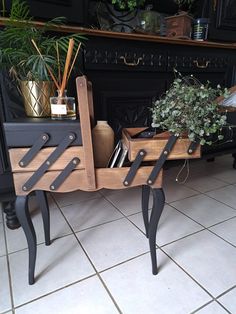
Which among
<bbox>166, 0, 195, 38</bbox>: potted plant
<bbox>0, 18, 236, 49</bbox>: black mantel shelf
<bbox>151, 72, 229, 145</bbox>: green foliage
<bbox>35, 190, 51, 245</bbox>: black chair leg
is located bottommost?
<bbox>35, 190, 51, 245</bbox>: black chair leg

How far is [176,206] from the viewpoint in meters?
1.24

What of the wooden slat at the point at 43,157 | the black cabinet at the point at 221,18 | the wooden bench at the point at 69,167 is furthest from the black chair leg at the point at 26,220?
the black cabinet at the point at 221,18

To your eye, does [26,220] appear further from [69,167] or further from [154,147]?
[154,147]

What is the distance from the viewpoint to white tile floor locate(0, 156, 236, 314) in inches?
27.3

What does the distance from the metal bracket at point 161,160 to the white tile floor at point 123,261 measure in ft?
1.22

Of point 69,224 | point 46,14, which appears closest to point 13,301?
point 69,224

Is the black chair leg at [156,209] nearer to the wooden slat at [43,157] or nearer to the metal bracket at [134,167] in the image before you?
the metal bracket at [134,167]

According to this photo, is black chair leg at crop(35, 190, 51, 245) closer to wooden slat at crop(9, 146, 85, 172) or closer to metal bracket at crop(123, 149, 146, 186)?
wooden slat at crop(9, 146, 85, 172)

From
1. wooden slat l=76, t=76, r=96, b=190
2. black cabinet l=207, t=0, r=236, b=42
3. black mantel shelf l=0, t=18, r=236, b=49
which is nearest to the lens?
wooden slat l=76, t=76, r=96, b=190

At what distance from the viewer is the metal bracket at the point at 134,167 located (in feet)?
2.14

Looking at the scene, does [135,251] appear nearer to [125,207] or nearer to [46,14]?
[125,207]

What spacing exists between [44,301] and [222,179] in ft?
4.48

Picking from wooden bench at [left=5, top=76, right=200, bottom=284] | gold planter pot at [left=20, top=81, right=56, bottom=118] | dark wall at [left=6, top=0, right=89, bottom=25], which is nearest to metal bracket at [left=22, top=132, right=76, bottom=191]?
wooden bench at [left=5, top=76, right=200, bottom=284]

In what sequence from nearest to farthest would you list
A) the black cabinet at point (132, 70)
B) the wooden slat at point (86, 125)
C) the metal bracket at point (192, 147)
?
the wooden slat at point (86, 125), the metal bracket at point (192, 147), the black cabinet at point (132, 70)
